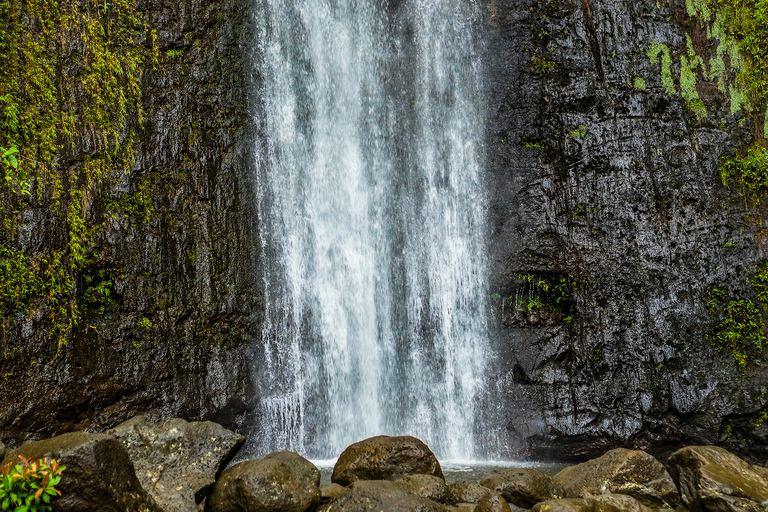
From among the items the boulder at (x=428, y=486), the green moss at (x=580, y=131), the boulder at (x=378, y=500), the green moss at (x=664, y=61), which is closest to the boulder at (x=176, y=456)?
the boulder at (x=378, y=500)

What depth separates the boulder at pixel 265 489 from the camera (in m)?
4.41

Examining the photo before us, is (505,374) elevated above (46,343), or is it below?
below

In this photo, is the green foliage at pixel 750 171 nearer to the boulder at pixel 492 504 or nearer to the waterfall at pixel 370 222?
the waterfall at pixel 370 222

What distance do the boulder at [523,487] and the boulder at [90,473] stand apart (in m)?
3.15

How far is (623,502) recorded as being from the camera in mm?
4891

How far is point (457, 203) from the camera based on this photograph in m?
9.27

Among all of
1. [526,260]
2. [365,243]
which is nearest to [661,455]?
[526,260]

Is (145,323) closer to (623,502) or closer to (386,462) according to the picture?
(386,462)

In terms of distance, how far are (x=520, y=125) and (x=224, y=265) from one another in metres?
5.23

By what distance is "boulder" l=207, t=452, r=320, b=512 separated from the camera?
14.5ft

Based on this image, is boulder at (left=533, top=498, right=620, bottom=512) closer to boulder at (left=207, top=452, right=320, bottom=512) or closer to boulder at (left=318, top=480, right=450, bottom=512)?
boulder at (left=318, top=480, right=450, bottom=512)

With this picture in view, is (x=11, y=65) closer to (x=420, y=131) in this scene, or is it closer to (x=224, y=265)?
(x=224, y=265)

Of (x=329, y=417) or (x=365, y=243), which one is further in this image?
(x=365, y=243)

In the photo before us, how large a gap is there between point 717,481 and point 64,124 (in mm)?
8365
